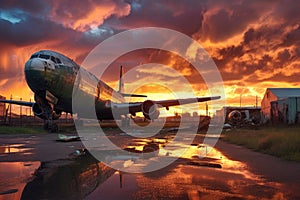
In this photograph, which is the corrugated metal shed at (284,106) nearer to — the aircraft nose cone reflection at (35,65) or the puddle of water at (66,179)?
the aircraft nose cone reflection at (35,65)

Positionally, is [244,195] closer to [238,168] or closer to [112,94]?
[238,168]

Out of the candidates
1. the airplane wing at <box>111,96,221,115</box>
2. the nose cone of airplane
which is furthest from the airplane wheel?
the airplane wing at <box>111,96,221,115</box>

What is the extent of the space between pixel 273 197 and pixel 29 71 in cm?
1850

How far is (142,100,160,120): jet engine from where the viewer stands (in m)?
29.3

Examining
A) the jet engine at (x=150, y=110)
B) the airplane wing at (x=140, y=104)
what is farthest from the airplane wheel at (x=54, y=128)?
the airplane wing at (x=140, y=104)

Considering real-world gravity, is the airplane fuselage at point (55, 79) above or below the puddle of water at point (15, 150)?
above

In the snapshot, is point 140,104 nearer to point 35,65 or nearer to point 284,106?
point 35,65

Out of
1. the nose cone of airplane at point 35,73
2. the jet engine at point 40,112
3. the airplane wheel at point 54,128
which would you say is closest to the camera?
the nose cone of airplane at point 35,73

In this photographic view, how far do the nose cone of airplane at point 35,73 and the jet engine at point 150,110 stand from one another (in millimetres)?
11519

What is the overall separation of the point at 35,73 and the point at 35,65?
55 centimetres

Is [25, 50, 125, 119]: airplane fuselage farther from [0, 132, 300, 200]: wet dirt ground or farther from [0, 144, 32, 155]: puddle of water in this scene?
[0, 132, 300, 200]: wet dirt ground

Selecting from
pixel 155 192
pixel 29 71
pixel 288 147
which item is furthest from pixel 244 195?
pixel 29 71

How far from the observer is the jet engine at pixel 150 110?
96.1 ft

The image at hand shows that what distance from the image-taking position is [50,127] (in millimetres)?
23875
